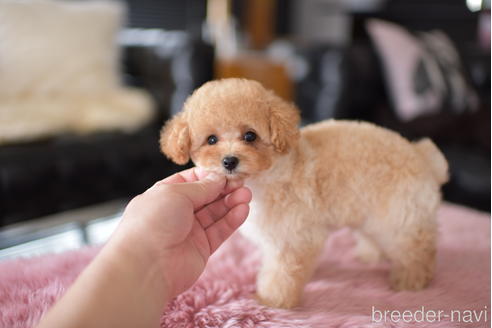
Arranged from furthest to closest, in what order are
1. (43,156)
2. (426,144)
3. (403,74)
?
1. (403,74)
2. (43,156)
3. (426,144)

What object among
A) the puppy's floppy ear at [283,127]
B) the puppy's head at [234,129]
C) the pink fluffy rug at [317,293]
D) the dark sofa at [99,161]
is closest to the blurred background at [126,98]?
the dark sofa at [99,161]

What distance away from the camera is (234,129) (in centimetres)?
96

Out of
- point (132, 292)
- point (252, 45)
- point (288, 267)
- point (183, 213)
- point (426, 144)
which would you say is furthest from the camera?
point (252, 45)

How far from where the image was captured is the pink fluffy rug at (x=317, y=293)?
0.92 m

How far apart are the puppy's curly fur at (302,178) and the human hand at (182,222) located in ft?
0.18

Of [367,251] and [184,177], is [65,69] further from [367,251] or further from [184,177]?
[367,251]

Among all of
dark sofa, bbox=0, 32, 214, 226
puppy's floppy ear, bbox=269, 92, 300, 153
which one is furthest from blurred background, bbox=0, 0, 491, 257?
puppy's floppy ear, bbox=269, 92, 300, 153

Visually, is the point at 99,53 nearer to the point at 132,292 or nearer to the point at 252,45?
the point at 132,292

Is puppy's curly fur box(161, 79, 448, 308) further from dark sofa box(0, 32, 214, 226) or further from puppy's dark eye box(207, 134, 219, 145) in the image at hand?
dark sofa box(0, 32, 214, 226)

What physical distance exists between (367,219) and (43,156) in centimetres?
151

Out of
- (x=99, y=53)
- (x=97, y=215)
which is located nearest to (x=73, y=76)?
(x=99, y=53)

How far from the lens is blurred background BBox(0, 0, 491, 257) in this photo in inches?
75.5

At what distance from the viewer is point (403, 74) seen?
246 centimetres

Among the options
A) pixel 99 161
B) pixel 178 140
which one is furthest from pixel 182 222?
pixel 99 161
